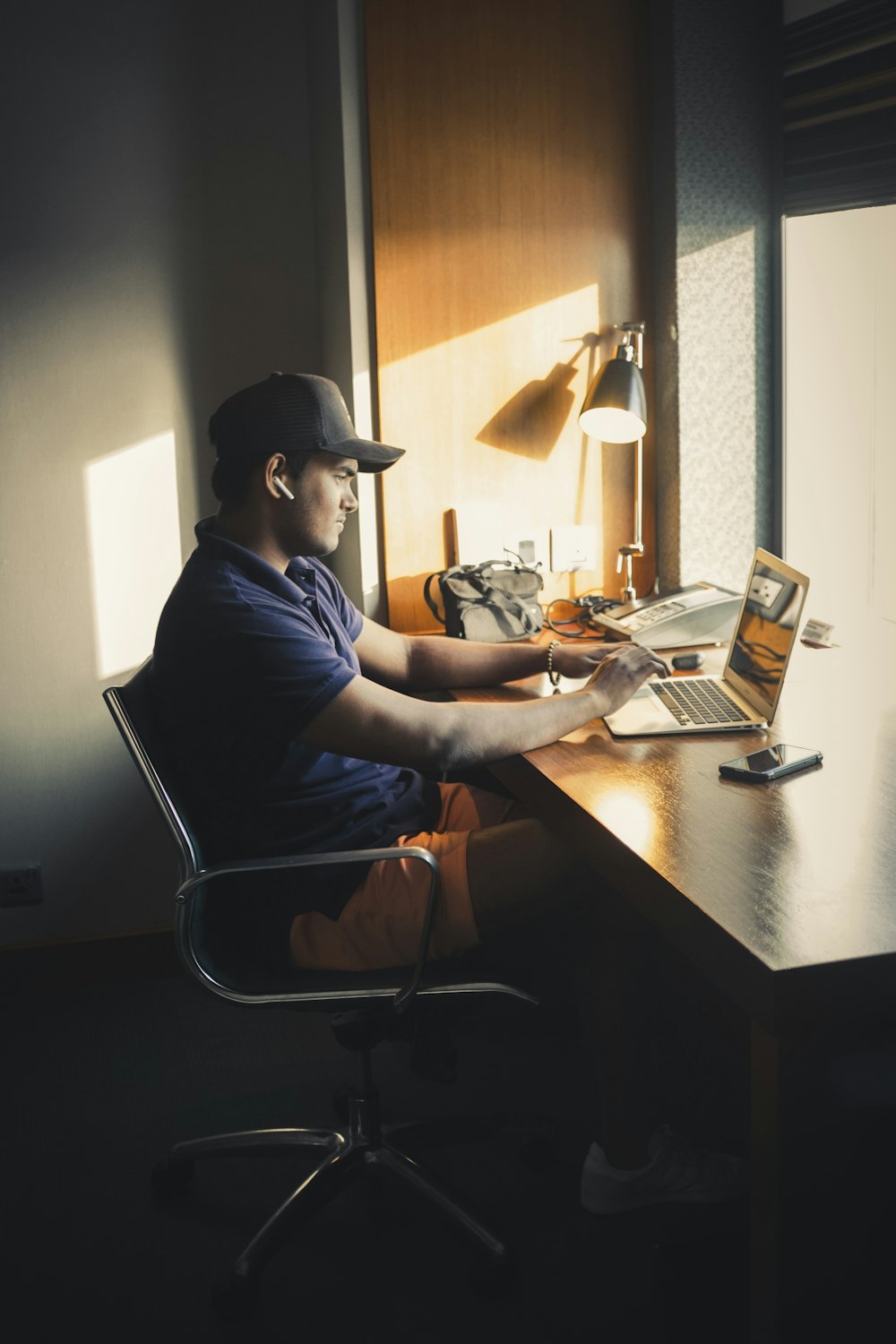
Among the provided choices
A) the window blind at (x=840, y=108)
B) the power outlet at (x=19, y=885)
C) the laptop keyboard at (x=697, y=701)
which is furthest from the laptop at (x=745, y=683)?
the power outlet at (x=19, y=885)

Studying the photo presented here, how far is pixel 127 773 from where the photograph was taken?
265cm

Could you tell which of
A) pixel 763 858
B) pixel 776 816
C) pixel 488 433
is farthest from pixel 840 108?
pixel 763 858

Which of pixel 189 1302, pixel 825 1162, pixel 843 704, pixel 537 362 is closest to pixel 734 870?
pixel 825 1162

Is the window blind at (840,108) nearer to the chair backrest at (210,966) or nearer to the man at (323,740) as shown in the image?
the man at (323,740)

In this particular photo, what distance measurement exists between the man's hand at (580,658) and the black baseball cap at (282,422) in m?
0.60

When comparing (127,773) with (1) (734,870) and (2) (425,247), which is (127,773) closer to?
(2) (425,247)

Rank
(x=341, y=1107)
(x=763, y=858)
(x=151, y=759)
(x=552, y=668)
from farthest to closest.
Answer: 1. (x=552, y=668)
2. (x=341, y=1107)
3. (x=151, y=759)
4. (x=763, y=858)

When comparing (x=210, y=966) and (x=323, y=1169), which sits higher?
(x=210, y=966)

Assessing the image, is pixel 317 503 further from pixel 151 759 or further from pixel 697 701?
pixel 697 701

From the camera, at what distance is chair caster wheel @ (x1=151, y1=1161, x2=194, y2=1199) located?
187cm

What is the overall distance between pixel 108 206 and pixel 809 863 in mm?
2016

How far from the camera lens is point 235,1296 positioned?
158 centimetres

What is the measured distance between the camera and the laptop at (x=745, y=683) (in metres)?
1.77

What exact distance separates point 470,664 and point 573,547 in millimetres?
600
